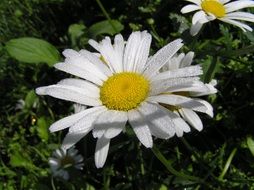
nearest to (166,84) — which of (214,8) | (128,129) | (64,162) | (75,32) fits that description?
(128,129)

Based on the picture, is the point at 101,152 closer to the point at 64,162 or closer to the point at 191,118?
the point at 191,118

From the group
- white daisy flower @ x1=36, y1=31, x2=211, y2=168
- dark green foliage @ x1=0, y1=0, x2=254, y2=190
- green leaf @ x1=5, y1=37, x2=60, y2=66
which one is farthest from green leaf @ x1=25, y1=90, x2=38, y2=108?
white daisy flower @ x1=36, y1=31, x2=211, y2=168

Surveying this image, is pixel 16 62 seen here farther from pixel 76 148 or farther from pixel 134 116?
pixel 134 116

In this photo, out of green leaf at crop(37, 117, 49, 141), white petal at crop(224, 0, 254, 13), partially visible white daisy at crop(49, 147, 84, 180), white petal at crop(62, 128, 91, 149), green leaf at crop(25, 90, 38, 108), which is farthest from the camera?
green leaf at crop(25, 90, 38, 108)

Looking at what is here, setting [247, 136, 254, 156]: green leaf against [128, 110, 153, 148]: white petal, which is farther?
[247, 136, 254, 156]: green leaf

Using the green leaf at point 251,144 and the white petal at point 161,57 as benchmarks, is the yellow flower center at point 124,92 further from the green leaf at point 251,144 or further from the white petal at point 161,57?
the green leaf at point 251,144

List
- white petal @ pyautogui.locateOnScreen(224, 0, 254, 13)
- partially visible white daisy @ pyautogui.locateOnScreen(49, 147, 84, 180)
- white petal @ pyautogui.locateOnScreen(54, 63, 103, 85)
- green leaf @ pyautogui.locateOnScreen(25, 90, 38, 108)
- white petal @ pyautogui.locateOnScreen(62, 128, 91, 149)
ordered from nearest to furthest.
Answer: white petal @ pyautogui.locateOnScreen(62, 128, 91, 149), white petal @ pyautogui.locateOnScreen(54, 63, 103, 85), white petal @ pyautogui.locateOnScreen(224, 0, 254, 13), partially visible white daisy @ pyautogui.locateOnScreen(49, 147, 84, 180), green leaf @ pyautogui.locateOnScreen(25, 90, 38, 108)

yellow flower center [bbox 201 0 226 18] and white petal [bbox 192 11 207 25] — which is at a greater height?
white petal [bbox 192 11 207 25]

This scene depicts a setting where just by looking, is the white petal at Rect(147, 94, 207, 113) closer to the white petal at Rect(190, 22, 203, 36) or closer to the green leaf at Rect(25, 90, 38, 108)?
the white petal at Rect(190, 22, 203, 36)
